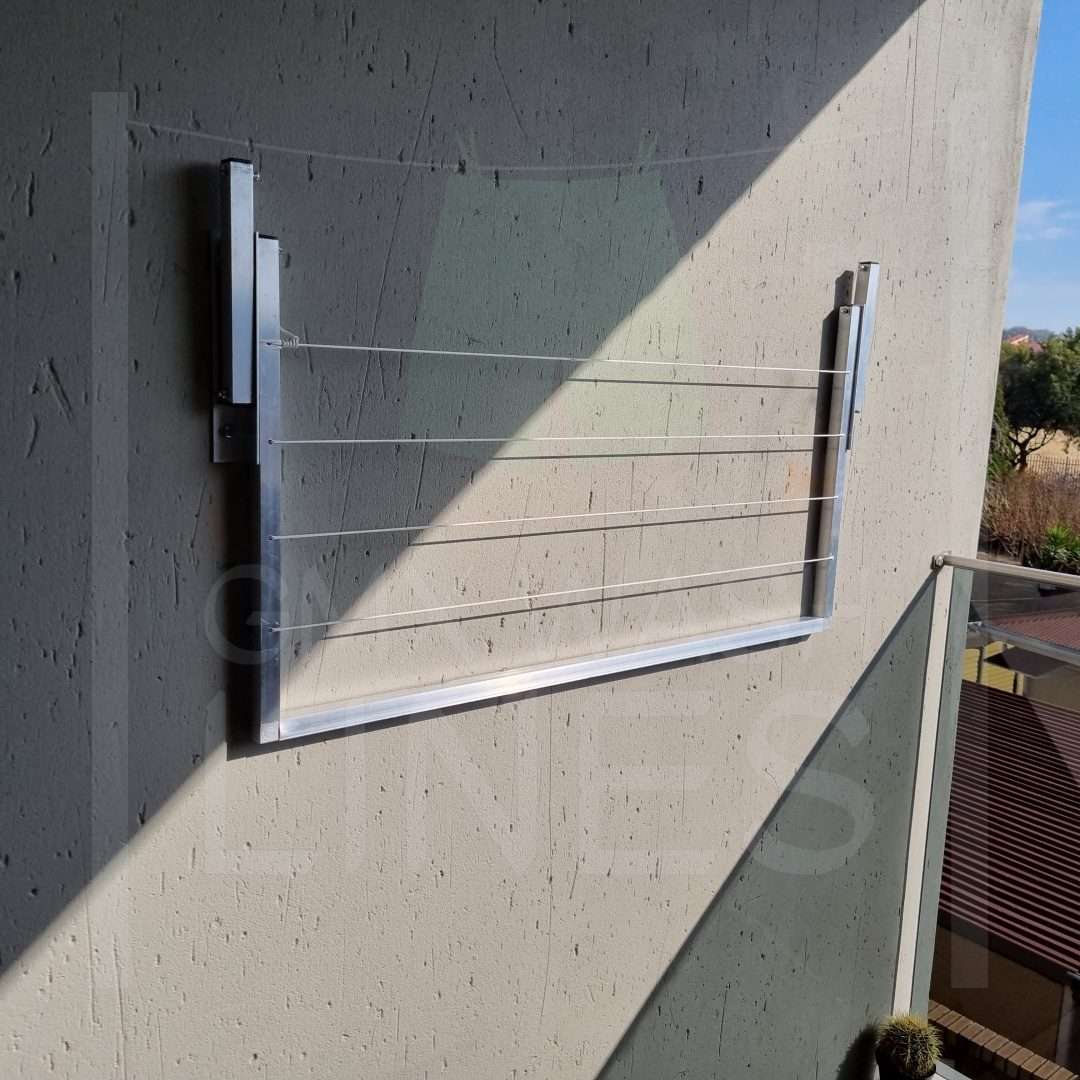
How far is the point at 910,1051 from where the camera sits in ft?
7.85

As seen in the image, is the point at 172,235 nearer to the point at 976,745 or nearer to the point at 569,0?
the point at 569,0

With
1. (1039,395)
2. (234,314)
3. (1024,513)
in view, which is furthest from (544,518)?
(1039,395)

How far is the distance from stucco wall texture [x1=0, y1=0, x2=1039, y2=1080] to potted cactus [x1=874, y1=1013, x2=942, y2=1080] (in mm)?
73

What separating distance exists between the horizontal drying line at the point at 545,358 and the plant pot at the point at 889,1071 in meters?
1.53

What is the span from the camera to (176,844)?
4.50 feet

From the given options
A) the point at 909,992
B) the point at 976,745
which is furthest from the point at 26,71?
the point at 909,992

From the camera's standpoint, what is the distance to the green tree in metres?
12.7

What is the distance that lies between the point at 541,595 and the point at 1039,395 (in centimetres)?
1314

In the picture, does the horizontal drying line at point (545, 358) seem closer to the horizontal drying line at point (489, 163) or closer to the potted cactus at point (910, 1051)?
the horizontal drying line at point (489, 163)

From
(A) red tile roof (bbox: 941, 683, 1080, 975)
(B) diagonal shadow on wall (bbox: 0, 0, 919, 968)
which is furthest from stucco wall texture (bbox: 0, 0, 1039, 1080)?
(A) red tile roof (bbox: 941, 683, 1080, 975)

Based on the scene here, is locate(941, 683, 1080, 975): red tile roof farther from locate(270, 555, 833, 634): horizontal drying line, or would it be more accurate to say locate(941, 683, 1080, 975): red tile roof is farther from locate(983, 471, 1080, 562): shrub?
locate(983, 471, 1080, 562): shrub

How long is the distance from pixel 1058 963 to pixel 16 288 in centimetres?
216

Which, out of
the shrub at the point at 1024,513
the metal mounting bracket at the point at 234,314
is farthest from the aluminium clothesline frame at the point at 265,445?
the shrub at the point at 1024,513

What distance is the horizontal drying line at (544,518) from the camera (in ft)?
4.76
